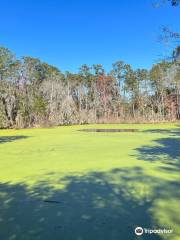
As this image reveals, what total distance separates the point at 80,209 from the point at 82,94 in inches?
713

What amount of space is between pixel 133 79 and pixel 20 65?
307 inches

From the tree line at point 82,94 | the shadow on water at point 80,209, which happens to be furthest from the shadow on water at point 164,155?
the tree line at point 82,94

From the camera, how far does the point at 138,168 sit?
417 cm

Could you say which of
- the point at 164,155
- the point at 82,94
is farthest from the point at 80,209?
the point at 82,94

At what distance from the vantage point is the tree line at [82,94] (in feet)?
49.0

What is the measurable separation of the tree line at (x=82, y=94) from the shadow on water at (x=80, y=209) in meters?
11.3

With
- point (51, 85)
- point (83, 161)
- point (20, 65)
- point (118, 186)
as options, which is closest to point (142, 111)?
point (51, 85)

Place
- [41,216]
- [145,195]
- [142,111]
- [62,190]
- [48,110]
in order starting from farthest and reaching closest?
[142,111] → [48,110] → [62,190] → [145,195] → [41,216]

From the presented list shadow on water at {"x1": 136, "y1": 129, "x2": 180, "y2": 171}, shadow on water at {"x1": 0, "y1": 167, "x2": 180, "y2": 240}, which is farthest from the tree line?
shadow on water at {"x1": 0, "y1": 167, "x2": 180, "y2": 240}

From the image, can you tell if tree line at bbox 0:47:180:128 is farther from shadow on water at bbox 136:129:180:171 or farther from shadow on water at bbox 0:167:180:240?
shadow on water at bbox 0:167:180:240

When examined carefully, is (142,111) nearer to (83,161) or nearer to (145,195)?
(83,161)

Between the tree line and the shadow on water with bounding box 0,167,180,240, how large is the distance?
1129cm

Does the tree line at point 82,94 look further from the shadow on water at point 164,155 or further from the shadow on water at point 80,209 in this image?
the shadow on water at point 80,209

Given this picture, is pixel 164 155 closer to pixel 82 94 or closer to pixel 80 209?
pixel 80 209
